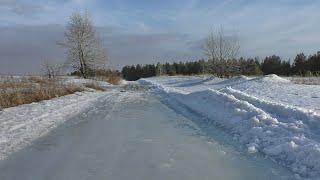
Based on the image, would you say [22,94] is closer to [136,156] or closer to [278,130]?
[136,156]

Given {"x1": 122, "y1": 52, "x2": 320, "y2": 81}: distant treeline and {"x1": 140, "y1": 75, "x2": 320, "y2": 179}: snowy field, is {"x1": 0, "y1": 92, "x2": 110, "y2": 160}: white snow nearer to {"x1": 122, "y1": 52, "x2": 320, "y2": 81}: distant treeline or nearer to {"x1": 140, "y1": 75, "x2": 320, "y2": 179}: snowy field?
{"x1": 140, "y1": 75, "x2": 320, "y2": 179}: snowy field

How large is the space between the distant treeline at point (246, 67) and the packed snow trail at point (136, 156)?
28.5 m

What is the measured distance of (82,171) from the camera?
6965 millimetres

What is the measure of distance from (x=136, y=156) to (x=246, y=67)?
57990mm

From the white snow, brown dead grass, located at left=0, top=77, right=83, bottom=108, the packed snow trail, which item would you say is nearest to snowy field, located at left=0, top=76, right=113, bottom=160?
the white snow

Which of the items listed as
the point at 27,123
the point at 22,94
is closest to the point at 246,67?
the point at 22,94

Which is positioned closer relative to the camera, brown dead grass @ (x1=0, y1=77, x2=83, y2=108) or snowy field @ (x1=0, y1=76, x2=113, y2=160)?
snowy field @ (x1=0, y1=76, x2=113, y2=160)

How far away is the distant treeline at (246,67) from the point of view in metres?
46.1

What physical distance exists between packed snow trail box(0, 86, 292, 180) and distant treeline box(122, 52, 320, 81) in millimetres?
28495

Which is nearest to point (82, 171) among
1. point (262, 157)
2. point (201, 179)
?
point (201, 179)

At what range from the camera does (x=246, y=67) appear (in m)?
64.2

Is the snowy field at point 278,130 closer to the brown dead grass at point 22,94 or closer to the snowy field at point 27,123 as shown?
the snowy field at point 27,123

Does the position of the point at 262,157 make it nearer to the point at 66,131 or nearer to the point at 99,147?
the point at 99,147

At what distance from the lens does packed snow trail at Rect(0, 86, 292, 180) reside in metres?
6.71
